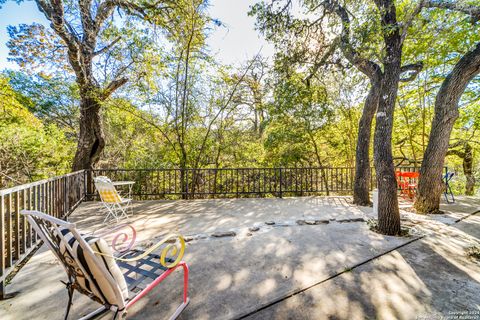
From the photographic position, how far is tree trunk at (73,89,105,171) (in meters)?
5.92

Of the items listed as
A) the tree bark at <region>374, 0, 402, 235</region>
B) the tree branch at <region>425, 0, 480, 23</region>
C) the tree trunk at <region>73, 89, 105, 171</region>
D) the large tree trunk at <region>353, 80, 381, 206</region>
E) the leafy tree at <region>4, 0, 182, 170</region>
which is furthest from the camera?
the tree trunk at <region>73, 89, 105, 171</region>

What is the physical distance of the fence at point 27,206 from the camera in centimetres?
186

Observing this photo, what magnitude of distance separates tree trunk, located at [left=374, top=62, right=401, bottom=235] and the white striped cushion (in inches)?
142

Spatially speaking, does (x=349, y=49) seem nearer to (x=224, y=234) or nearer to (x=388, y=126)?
(x=388, y=126)

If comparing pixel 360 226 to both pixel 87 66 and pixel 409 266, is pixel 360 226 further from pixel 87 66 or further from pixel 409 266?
pixel 87 66

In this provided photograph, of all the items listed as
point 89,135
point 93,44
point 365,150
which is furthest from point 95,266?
point 93,44

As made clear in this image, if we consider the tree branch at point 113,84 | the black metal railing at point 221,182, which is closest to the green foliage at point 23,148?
the black metal railing at point 221,182

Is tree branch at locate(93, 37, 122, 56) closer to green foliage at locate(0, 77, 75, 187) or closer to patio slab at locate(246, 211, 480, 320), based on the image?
green foliage at locate(0, 77, 75, 187)

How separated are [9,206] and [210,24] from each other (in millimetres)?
5767

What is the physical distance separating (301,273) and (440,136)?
4392mm

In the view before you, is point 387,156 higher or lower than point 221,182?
higher

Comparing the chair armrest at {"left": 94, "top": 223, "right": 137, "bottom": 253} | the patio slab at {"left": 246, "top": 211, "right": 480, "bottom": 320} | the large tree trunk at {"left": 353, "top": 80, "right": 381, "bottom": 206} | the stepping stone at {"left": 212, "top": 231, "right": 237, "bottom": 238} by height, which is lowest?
the patio slab at {"left": 246, "top": 211, "right": 480, "bottom": 320}

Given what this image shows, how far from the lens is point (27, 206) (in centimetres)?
372

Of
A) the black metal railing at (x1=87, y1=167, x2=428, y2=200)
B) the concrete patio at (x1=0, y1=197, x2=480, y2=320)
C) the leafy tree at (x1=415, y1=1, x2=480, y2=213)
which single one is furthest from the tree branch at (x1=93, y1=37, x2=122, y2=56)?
the leafy tree at (x1=415, y1=1, x2=480, y2=213)
